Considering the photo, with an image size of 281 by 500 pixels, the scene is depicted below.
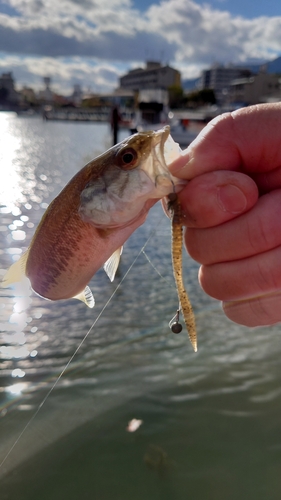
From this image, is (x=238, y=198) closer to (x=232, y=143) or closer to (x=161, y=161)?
(x=232, y=143)

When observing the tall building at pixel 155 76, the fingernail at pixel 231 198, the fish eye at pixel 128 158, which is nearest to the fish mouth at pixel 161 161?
the fish eye at pixel 128 158

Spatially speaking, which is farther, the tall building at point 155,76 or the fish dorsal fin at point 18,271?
the tall building at point 155,76

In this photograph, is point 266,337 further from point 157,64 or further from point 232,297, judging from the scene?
point 157,64

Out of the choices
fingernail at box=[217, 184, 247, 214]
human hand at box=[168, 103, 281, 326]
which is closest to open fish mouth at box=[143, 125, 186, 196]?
human hand at box=[168, 103, 281, 326]

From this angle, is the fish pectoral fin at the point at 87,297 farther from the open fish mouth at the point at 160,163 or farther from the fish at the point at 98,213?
the open fish mouth at the point at 160,163

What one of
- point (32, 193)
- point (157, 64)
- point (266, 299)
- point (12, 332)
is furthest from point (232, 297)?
point (157, 64)
